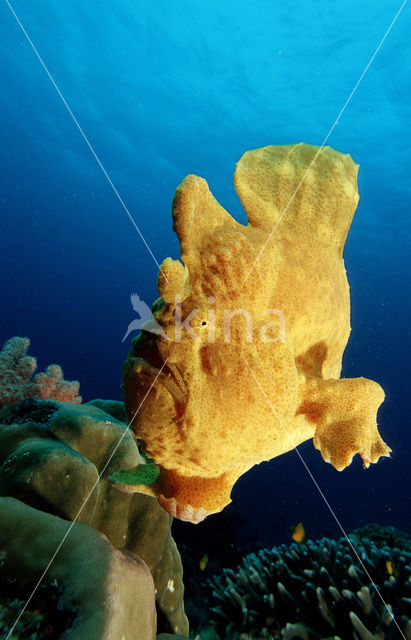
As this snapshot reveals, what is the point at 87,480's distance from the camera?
3062mm

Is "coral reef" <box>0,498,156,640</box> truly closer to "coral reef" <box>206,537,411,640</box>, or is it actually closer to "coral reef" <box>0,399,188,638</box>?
"coral reef" <box>0,399,188,638</box>

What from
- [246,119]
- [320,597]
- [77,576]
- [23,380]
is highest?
[246,119]

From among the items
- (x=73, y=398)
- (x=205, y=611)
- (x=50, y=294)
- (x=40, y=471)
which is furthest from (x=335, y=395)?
(x=50, y=294)

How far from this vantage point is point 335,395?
2277 millimetres

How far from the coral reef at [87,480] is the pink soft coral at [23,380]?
1738mm

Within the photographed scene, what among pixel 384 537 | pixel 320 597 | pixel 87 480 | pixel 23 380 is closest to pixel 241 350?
pixel 87 480

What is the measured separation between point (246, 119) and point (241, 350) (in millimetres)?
28732

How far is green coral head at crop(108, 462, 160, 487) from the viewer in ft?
8.17

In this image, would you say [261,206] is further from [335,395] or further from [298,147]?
[335,395]

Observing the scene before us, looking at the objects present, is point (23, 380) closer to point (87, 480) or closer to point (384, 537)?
point (87, 480)

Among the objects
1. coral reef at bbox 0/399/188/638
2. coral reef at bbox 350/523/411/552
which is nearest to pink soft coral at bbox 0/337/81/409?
coral reef at bbox 0/399/188/638

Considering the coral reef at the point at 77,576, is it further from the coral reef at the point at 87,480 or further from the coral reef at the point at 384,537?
the coral reef at the point at 384,537

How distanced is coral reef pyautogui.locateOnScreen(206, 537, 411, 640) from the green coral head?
298 centimetres

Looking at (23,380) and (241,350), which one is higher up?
(241,350)
